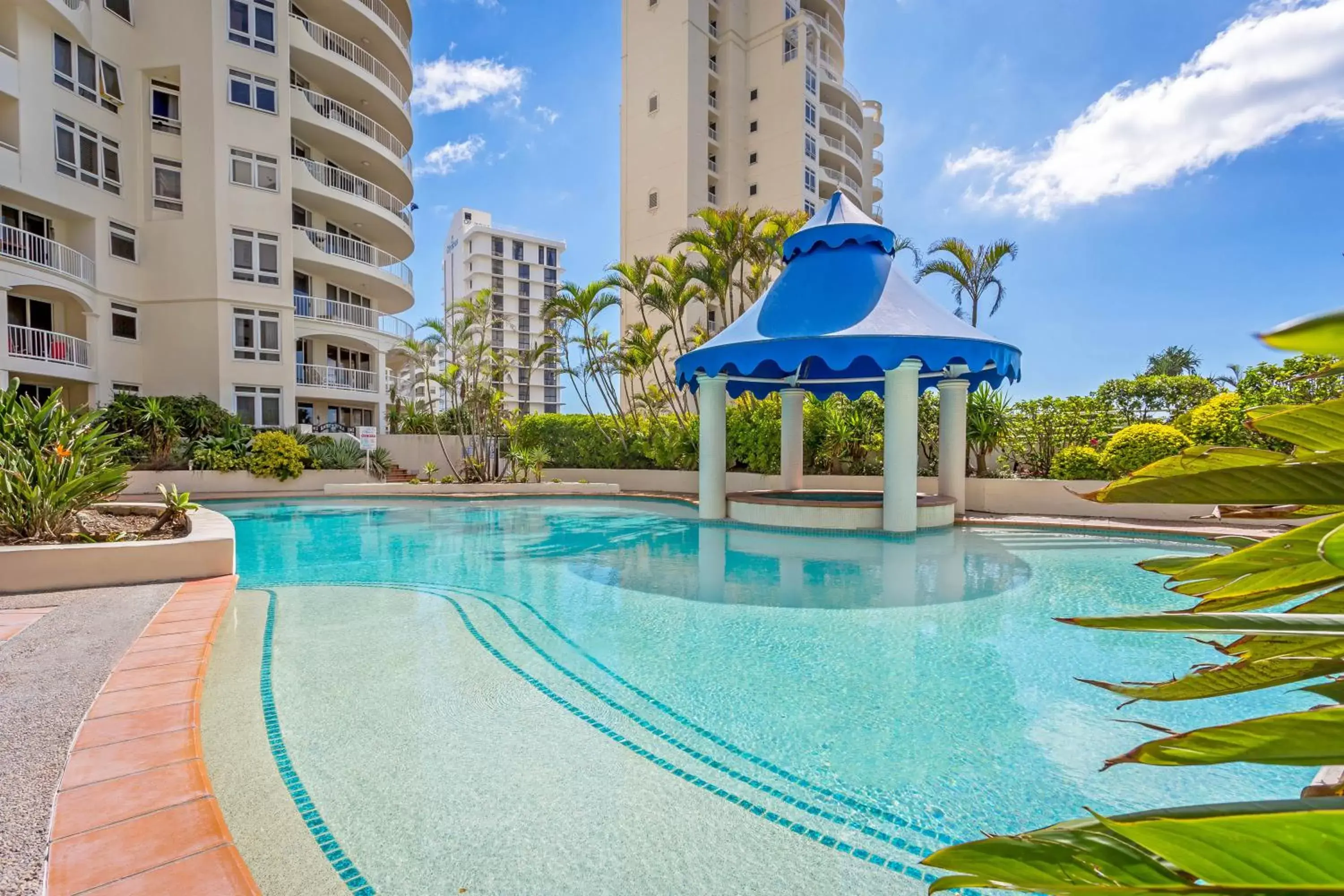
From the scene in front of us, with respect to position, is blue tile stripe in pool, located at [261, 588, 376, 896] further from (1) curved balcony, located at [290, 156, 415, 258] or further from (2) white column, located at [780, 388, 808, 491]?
(1) curved balcony, located at [290, 156, 415, 258]

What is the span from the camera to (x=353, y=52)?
2370 centimetres

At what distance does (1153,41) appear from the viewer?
40.5 feet

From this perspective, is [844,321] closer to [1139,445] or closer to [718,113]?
[1139,445]

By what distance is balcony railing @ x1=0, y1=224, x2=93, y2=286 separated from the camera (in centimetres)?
1581

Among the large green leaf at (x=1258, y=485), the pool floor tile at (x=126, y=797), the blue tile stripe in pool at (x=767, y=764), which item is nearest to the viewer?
the large green leaf at (x=1258, y=485)

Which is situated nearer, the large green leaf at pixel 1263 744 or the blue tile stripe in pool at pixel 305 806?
the large green leaf at pixel 1263 744

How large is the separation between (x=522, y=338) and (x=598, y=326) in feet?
164

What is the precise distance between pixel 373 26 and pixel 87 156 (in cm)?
1091

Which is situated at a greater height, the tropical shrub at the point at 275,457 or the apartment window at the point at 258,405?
the apartment window at the point at 258,405

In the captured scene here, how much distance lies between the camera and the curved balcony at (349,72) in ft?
70.6

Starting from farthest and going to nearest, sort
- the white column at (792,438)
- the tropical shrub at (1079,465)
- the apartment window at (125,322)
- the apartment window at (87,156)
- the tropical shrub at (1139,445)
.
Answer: the apartment window at (125,322)
the apartment window at (87,156)
the white column at (792,438)
the tropical shrub at (1079,465)
the tropical shrub at (1139,445)

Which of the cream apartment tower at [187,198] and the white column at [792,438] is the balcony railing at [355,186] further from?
the white column at [792,438]

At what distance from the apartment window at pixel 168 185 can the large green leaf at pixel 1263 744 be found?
2627 centimetres

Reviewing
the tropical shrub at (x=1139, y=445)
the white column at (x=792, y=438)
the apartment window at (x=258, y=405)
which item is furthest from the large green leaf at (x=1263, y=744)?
the apartment window at (x=258, y=405)
